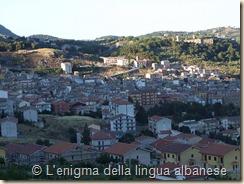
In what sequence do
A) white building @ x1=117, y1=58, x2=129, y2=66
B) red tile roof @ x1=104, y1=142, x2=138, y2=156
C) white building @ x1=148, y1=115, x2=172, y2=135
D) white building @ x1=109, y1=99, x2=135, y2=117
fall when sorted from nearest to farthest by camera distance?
red tile roof @ x1=104, y1=142, x2=138, y2=156, white building @ x1=148, y1=115, x2=172, y2=135, white building @ x1=109, y1=99, x2=135, y2=117, white building @ x1=117, y1=58, x2=129, y2=66

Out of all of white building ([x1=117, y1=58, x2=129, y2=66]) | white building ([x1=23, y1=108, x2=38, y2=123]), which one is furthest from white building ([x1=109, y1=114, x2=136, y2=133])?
white building ([x1=117, y1=58, x2=129, y2=66])

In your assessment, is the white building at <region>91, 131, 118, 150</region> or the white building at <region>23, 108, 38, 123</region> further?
the white building at <region>23, 108, 38, 123</region>

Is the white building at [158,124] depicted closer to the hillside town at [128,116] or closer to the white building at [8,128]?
the hillside town at [128,116]

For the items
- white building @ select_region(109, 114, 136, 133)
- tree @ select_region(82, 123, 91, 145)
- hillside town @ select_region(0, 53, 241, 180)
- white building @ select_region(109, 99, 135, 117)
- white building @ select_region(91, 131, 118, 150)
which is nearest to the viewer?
hillside town @ select_region(0, 53, 241, 180)

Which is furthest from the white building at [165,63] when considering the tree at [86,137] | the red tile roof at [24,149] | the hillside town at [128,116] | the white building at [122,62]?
the red tile roof at [24,149]

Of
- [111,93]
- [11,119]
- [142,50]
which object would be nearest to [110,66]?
[142,50]

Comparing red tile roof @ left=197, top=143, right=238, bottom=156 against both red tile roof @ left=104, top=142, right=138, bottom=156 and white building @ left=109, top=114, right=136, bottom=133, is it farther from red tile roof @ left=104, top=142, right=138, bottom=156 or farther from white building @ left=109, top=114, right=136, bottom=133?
white building @ left=109, top=114, right=136, bottom=133
